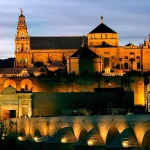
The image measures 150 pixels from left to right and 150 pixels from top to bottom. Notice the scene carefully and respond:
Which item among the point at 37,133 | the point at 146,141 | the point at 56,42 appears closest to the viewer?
the point at 146,141

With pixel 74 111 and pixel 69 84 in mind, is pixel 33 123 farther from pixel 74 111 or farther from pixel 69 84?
pixel 69 84

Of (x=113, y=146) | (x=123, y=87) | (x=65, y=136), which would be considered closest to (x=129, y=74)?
(x=123, y=87)

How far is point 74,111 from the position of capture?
76.2 metres

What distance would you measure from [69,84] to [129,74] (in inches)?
240

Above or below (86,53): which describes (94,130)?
below

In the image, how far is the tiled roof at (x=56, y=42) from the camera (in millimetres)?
113500

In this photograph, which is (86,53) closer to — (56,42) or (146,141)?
(56,42)

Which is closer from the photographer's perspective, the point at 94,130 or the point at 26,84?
the point at 94,130

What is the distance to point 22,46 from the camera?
114 metres

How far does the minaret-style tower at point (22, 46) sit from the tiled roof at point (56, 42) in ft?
2.59

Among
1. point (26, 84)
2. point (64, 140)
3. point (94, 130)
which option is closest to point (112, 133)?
point (94, 130)

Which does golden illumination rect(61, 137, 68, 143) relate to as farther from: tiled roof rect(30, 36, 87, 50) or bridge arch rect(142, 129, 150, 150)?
tiled roof rect(30, 36, 87, 50)

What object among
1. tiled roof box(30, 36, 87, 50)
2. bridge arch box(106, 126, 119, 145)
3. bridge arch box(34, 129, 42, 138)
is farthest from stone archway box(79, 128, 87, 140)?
tiled roof box(30, 36, 87, 50)

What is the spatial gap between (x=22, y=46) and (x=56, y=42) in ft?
12.5
